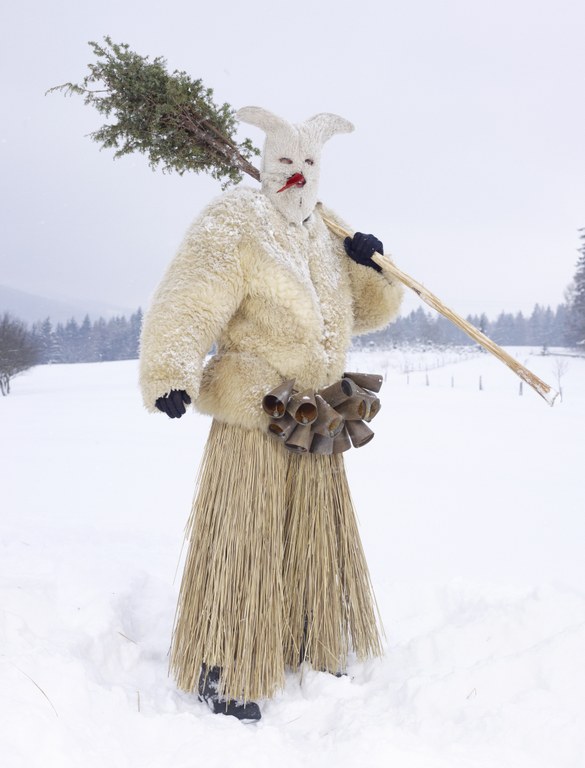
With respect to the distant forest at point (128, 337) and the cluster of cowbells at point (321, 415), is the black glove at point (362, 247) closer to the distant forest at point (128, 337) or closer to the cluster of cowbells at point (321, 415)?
the cluster of cowbells at point (321, 415)

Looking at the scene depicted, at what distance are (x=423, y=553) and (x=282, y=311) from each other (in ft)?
4.90

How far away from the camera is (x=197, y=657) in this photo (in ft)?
4.91

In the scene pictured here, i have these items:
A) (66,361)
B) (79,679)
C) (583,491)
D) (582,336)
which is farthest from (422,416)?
(66,361)

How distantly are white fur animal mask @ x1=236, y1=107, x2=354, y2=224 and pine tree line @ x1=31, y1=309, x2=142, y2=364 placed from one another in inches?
1424

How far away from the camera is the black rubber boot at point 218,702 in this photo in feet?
4.75

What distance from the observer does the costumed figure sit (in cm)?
145

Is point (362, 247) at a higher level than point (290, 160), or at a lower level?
lower

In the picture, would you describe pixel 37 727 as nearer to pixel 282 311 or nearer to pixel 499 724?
pixel 499 724

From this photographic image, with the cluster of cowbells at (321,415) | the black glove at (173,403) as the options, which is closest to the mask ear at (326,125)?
the cluster of cowbells at (321,415)

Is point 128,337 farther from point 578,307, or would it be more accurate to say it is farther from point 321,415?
point 321,415

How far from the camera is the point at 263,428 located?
1517mm

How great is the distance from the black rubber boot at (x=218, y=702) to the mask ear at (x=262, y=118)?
1465 millimetres

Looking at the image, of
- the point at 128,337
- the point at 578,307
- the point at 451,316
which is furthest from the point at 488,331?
the point at 451,316

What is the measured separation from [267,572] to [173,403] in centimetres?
53
